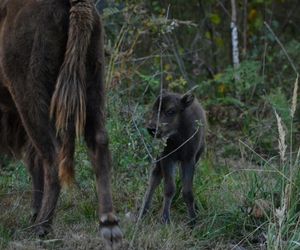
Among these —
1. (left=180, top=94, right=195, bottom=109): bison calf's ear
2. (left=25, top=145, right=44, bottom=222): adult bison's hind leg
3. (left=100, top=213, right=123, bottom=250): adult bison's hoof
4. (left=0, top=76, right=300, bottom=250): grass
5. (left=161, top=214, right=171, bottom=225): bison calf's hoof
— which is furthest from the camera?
(left=180, top=94, right=195, bottom=109): bison calf's ear

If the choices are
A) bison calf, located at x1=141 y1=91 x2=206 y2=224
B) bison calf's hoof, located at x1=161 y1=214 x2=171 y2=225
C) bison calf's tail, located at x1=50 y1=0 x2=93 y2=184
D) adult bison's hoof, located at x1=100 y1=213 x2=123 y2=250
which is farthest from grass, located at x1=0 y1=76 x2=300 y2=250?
bison calf's tail, located at x1=50 y1=0 x2=93 y2=184

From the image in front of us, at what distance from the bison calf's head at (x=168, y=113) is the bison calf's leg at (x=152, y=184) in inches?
13.7

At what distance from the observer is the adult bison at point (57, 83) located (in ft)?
20.6

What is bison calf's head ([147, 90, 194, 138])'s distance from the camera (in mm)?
7444

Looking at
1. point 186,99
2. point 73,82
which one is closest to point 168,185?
point 186,99

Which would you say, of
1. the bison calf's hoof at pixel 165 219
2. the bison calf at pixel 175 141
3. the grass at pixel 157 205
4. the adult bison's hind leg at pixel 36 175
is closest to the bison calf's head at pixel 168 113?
the bison calf at pixel 175 141

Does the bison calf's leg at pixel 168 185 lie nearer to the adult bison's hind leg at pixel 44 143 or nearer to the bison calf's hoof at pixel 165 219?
the bison calf's hoof at pixel 165 219

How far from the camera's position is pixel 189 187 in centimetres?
740

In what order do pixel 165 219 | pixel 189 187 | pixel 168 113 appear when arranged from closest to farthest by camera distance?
pixel 165 219 → pixel 189 187 → pixel 168 113

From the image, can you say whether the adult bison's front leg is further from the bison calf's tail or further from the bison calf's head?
the bison calf's head

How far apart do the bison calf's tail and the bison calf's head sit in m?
1.19

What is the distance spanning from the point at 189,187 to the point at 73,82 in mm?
1670

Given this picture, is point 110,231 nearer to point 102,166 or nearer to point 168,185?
point 102,166

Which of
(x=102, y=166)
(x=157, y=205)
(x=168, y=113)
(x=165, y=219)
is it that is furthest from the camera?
(x=157, y=205)
